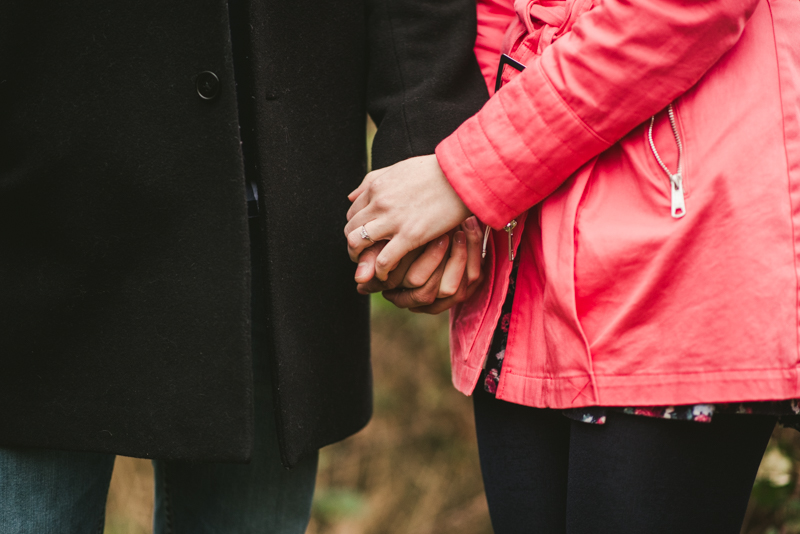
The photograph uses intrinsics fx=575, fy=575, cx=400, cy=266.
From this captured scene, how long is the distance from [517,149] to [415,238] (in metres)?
0.18

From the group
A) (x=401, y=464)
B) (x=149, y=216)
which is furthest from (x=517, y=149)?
(x=401, y=464)

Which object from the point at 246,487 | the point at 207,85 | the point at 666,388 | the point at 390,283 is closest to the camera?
the point at 666,388

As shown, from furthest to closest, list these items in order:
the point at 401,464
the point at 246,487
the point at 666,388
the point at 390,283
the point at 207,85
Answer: the point at 401,464 < the point at 246,487 < the point at 390,283 < the point at 207,85 < the point at 666,388

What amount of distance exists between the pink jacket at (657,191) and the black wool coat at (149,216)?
0.73 feet

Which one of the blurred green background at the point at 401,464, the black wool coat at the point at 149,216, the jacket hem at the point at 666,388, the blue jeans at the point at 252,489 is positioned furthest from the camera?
the blurred green background at the point at 401,464

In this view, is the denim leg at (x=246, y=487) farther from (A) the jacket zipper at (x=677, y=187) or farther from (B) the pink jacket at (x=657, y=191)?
(A) the jacket zipper at (x=677, y=187)

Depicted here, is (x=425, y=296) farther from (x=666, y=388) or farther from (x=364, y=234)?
(x=666, y=388)

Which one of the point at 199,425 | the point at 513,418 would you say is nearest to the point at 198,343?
the point at 199,425

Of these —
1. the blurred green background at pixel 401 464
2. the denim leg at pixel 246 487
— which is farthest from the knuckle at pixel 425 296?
the blurred green background at pixel 401 464

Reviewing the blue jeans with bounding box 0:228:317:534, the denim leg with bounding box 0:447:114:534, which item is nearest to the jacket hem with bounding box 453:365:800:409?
the blue jeans with bounding box 0:228:317:534

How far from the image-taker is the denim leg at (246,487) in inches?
41.5

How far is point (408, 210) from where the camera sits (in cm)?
80

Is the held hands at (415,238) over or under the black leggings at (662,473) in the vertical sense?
over

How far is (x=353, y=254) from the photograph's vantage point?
88cm
